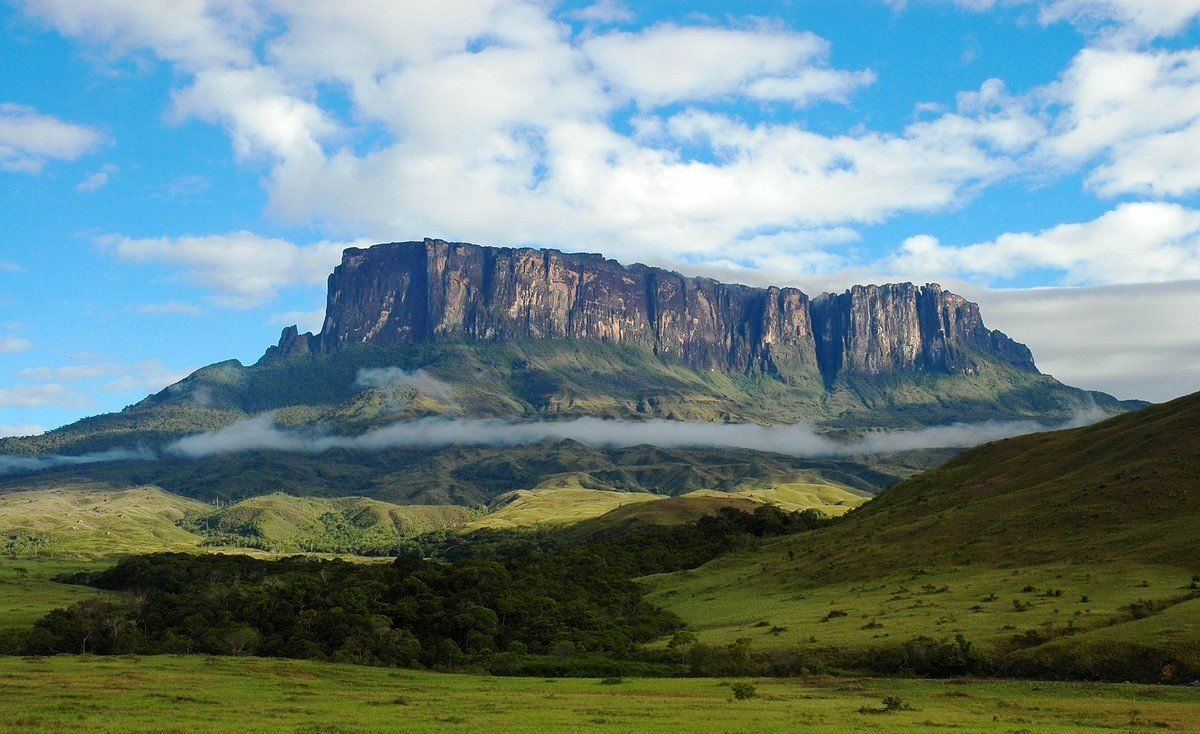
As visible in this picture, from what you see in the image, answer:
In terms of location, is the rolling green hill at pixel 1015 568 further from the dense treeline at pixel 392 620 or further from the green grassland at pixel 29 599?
the green grassland at pixel 29 599

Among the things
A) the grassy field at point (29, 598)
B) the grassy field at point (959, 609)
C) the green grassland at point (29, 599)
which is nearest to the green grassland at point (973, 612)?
the grassy field at point (959, 609)

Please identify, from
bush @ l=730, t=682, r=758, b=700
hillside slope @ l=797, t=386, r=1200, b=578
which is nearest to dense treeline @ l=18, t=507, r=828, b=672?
bush @ l=730, t=682, r=758, b=700

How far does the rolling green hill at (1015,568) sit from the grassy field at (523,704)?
8.91m

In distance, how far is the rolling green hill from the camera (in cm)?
7481

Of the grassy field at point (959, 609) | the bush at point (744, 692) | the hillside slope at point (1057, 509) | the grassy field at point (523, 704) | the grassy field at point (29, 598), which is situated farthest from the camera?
the grassy field at point (29, 598)

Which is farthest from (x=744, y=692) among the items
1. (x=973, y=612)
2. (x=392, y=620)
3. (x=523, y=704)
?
(x=392, y=620)

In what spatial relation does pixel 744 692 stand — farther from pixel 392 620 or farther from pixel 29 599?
pixel 29 599

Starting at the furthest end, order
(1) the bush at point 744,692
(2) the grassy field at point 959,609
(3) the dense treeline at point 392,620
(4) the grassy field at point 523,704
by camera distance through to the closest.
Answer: (3) the dense treeline at point 392,620 → (2) the grassy field at point 959,609 → (1) the bush at point 744,692 → (4) the grassy field at point 523,704

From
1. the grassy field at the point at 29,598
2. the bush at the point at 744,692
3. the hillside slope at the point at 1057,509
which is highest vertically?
the hillside slope at the point at 1057,509

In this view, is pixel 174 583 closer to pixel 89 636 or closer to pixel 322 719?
pixel 89 636

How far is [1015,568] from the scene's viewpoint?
10281 cm

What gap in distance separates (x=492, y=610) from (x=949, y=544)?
5365 centimetres

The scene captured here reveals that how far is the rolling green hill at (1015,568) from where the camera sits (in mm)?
74812

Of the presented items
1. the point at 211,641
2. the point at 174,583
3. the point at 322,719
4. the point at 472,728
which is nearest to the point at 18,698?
the point at 322,719
